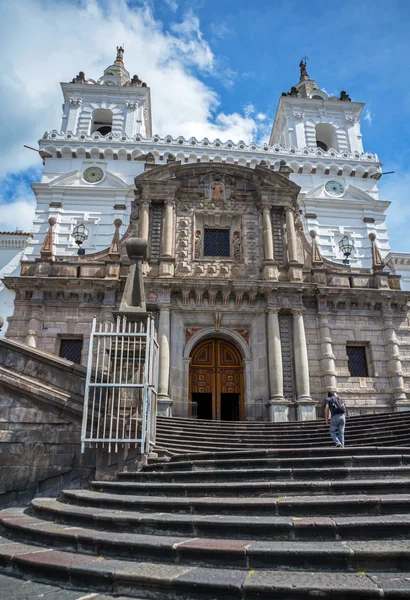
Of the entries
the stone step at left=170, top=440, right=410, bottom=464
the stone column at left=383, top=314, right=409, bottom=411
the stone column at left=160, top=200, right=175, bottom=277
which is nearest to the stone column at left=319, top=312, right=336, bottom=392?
the stone column at left=383, top=314, right=409, bottom=411

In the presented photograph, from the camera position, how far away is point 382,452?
7.93m

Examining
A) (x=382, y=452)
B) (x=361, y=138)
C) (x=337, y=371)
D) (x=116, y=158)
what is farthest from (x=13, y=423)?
(x=361, y=138)

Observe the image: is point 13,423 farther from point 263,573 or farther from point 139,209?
point 139,209

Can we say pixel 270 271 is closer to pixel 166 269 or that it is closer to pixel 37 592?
pixel 166 269

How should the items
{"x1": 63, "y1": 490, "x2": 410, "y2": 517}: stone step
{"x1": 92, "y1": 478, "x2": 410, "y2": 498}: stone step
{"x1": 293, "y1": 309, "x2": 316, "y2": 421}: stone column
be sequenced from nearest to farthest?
1. {"x1": 63, "y1": 490, "x2": 410, "y2": 517}: stone step
2. {"x1": 92, "y1": 478, "x2": 410, "y2": 498}: stone step
3. {"x1": 293, "y1": 309, "x2": 316, "y2": 421}: stone column

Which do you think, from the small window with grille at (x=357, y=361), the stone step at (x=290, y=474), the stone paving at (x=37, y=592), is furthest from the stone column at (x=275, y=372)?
the stone paving at (x=37, y=592)

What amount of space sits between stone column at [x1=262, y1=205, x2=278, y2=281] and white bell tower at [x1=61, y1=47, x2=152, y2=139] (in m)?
14.4

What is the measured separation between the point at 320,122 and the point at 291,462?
2984 cm

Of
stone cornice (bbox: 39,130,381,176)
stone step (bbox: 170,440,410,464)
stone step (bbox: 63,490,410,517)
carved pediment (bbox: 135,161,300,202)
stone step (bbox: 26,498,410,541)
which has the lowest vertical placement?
stone step (bbox: 26,498,410,541)

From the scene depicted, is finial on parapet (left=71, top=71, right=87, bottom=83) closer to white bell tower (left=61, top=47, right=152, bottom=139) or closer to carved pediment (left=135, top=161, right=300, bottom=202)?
white bell tower (left=61, top=47, right=152, bottom=139)

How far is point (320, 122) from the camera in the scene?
31.4 meters

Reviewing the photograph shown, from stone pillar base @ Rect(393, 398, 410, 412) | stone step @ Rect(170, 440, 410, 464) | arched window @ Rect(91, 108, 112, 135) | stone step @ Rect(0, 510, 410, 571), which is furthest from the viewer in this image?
arched window @ Rect(91, 108, 112, 135)

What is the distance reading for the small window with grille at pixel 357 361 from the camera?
17.8m

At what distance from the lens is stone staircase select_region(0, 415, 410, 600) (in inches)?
148
